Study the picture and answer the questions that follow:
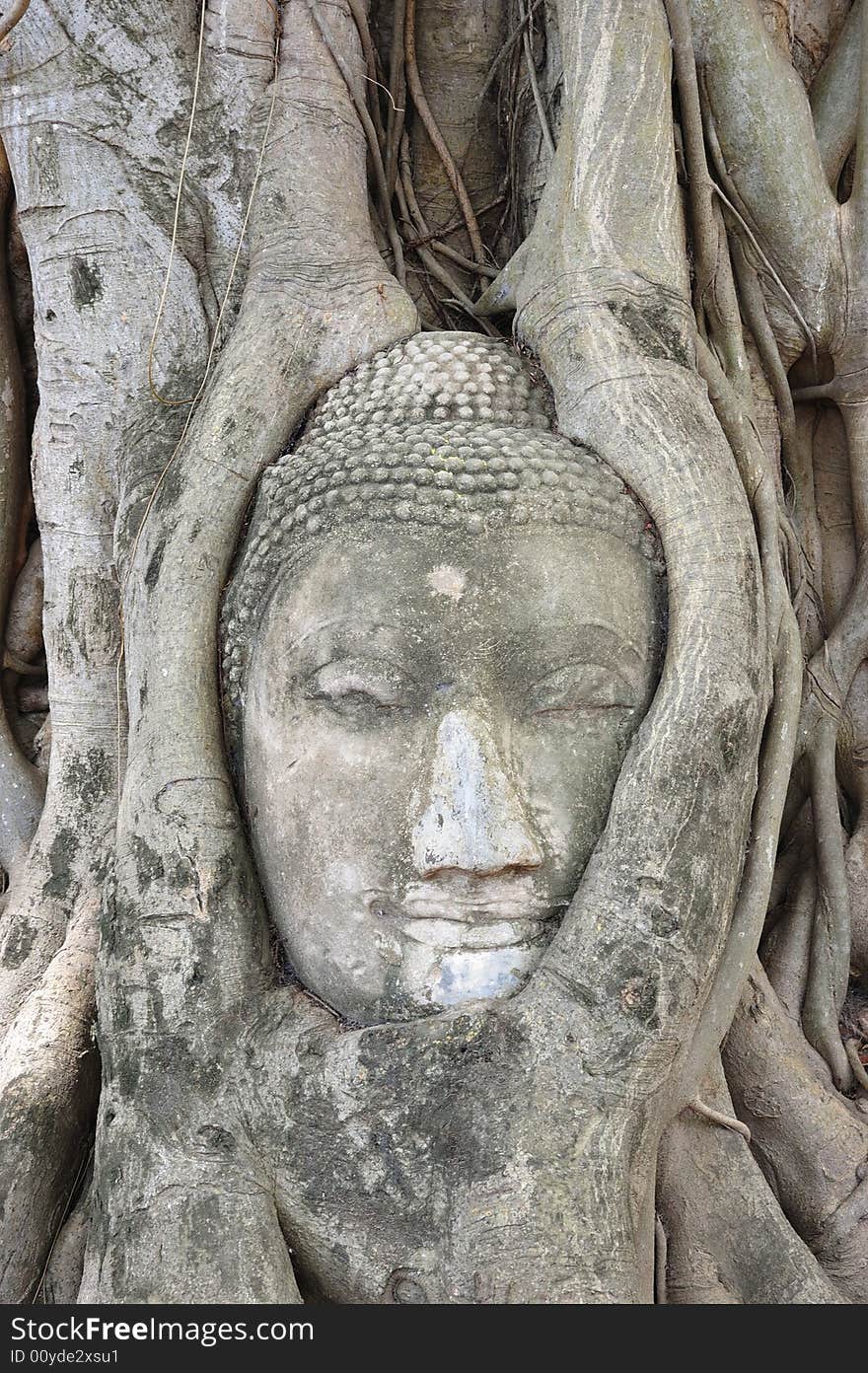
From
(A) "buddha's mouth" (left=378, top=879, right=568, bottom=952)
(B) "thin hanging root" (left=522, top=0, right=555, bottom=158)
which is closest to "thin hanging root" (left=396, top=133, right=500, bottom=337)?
(B) "thin hanging root" (left=522, top=0, right=555, bottom=158)

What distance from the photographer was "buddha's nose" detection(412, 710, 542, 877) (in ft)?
6.19

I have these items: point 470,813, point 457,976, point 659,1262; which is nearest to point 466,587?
point 470,813

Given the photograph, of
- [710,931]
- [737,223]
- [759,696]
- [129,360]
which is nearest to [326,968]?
[710,931]

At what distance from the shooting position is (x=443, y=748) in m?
1.92

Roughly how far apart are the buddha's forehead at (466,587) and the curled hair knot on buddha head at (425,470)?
0.03m

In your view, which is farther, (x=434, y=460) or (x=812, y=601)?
(x=812, y=601)

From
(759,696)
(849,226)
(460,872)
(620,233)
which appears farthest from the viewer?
(849,226)

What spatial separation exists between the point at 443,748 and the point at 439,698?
3.3 inches

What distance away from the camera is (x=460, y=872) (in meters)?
1.91

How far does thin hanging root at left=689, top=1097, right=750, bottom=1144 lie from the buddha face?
1.36 ft

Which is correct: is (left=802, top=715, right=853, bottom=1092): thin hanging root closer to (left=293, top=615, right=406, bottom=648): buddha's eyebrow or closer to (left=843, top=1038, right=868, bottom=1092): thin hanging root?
(left=843, top=1038, right=868, bottom=1092): thin hanging root

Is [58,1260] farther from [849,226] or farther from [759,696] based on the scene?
[849,226]

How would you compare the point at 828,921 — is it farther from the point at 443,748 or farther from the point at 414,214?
the point at 414,214

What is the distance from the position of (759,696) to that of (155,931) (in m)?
1.05
